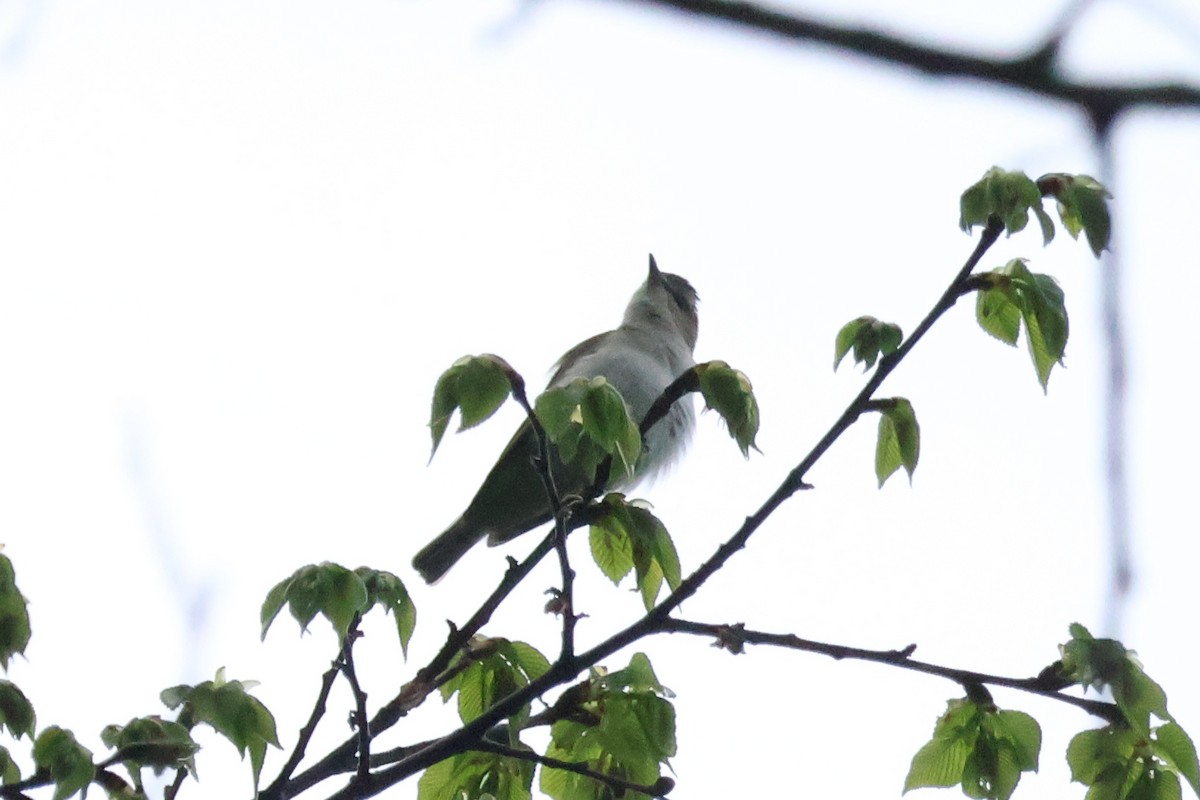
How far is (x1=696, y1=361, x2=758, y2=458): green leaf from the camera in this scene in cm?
299

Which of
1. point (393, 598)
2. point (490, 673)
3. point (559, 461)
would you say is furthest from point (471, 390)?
point (559, 461)

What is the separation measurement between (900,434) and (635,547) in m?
0.60

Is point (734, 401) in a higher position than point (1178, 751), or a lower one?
higher

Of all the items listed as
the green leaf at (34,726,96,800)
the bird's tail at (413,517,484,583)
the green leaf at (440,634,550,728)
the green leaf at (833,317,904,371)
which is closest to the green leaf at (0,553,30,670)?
the green leaf at (34,726,96,800)

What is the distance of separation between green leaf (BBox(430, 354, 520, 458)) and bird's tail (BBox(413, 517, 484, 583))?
3961 mm

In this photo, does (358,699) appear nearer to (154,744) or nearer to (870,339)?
(154,744)

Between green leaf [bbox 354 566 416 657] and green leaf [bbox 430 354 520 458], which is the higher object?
green leaf [bbox 430 354 520 458]

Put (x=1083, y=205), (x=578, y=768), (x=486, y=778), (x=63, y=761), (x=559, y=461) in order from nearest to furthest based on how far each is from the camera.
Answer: (x=63, y=761) → (x=1083, y=205) → (x=578, y=768) → (x=486, y=778) → (x=559, y=461)

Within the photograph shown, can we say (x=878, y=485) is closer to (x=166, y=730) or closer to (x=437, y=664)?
(x=437, y=664)

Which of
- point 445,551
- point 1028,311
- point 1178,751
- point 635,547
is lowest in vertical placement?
point 1178,751

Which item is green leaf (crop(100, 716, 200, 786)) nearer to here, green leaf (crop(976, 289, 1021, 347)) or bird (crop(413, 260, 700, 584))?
green leaf (crop(976, 289, 1021, 347))

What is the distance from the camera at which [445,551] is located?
22.8 feet

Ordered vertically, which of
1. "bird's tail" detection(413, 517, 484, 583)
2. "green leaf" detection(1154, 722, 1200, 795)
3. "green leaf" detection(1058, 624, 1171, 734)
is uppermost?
"bird's tail" detection(413, 517, 484, 583)

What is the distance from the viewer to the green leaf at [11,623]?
303 centimetres
